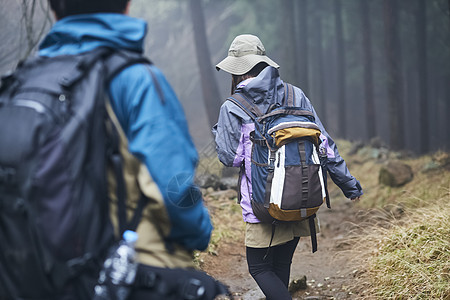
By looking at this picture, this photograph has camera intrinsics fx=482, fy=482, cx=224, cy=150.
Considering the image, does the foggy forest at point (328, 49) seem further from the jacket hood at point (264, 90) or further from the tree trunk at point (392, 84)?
the jacket hood at point (264, 90)

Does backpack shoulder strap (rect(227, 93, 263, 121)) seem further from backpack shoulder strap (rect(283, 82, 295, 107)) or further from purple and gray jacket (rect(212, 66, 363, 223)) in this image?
backpack shoulder strap (rect(283, 82, 295, 107))

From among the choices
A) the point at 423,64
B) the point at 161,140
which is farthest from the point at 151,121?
the point at 423,64

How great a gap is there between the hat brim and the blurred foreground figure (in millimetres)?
2075

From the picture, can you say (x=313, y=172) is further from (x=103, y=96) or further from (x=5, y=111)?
(x=5, y=111)

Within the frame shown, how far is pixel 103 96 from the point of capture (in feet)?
5.41

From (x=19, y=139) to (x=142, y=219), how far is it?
0.49 m

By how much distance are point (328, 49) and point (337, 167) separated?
3051cm

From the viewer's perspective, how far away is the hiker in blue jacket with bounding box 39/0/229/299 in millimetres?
1653

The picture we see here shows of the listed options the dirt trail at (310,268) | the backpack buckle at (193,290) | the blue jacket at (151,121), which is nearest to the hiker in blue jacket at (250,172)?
the dirt trail at (310,268)

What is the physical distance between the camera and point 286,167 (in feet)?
10.8

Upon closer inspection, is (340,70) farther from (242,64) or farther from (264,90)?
(264,90)

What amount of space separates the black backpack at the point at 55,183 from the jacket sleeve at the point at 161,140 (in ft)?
0.23

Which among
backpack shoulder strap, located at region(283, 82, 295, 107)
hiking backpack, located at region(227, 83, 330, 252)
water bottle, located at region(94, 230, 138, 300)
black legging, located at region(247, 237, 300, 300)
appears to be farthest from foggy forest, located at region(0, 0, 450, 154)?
water bottle, located at region(94, 230, 138, 300)

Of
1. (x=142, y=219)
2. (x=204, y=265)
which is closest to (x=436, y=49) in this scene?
(x=204, y=265)
